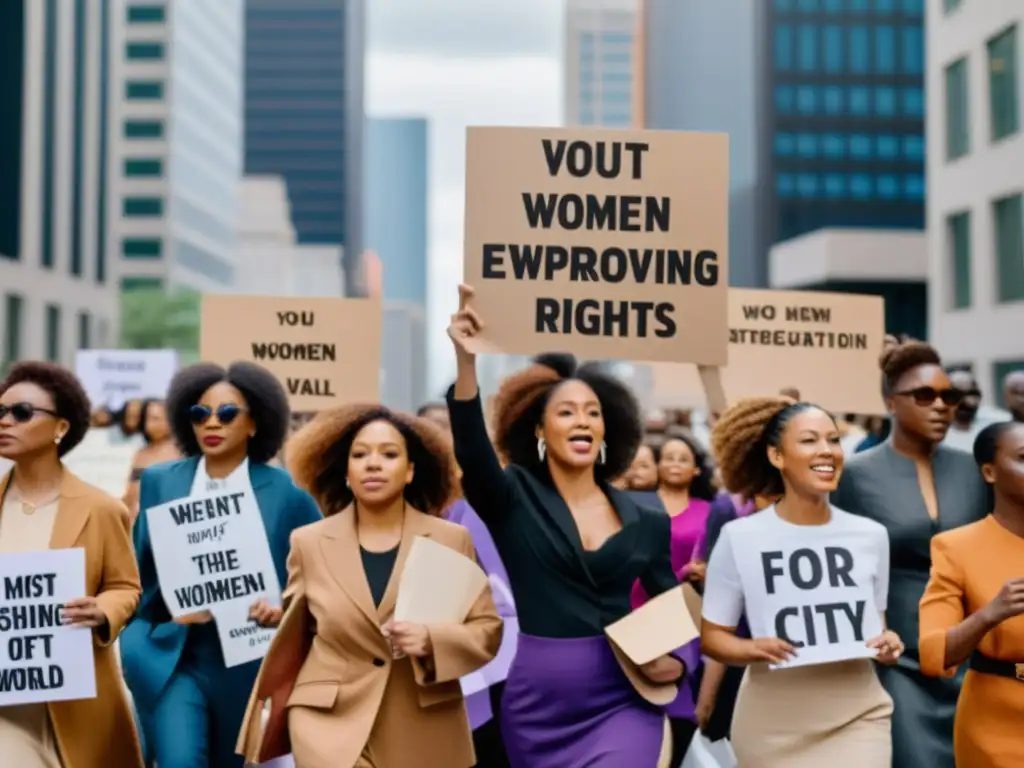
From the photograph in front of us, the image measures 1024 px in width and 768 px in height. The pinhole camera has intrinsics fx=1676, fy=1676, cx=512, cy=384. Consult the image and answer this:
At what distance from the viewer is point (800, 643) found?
19.2 feet

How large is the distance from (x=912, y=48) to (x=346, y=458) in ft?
253

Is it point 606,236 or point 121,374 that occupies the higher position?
point 121,374

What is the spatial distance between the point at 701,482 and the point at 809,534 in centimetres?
409

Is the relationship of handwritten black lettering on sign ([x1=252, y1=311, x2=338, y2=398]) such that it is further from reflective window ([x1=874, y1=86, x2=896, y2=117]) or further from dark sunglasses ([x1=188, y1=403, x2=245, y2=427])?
reflective window ([x1=874, y1=86, x2=896, y2=117])

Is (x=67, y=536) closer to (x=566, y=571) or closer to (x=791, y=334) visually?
(x=566, y=571)

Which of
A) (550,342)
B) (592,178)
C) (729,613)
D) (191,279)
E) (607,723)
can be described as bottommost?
(607,723)

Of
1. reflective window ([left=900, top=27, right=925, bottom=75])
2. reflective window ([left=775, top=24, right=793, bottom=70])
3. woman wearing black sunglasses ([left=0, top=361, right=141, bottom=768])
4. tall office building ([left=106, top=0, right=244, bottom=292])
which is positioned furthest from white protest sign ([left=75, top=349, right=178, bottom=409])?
tall office building ([left=106, top=0, right=244, bottom=292])

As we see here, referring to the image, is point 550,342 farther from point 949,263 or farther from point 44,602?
point 949,263

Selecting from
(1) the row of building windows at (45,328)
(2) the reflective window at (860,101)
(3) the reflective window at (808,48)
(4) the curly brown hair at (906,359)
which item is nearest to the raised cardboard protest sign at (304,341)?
(4) the curly brown hair at (906,359)

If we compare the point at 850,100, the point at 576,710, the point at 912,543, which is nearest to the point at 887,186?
the point at 850,100

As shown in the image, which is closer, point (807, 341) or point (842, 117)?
point (807, 341)

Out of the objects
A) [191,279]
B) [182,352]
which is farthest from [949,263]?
[191,279]

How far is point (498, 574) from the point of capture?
20.2ft

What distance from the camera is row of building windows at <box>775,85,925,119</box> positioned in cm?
8062
